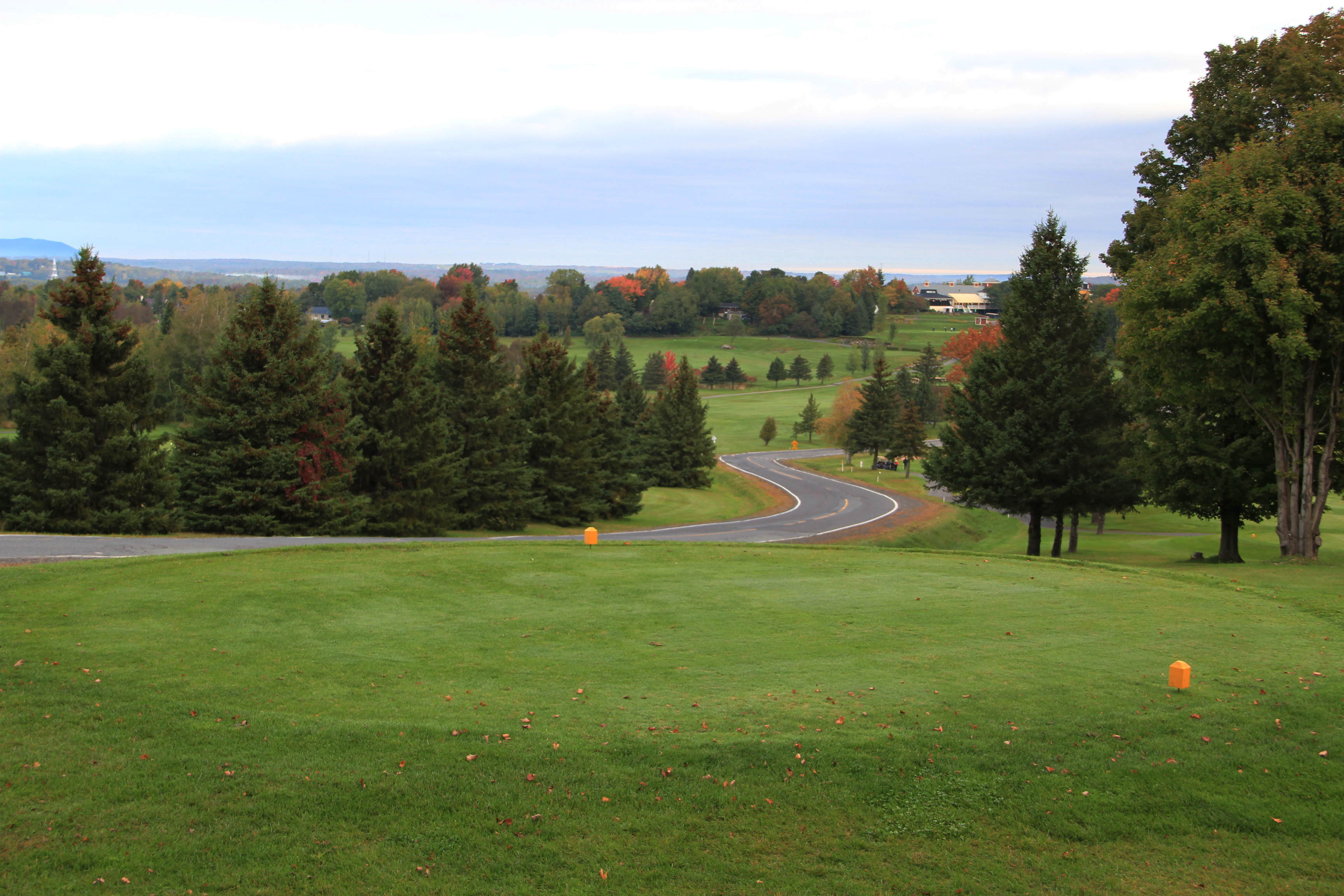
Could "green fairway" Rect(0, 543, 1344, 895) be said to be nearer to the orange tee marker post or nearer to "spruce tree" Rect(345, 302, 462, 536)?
the orange tee marker post

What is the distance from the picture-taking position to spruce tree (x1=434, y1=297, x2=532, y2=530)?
37.6 m

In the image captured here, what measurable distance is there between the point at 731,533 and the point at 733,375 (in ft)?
326

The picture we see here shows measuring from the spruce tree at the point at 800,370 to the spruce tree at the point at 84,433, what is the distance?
4243 inches

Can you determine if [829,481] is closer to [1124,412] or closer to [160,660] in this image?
[1124,412]

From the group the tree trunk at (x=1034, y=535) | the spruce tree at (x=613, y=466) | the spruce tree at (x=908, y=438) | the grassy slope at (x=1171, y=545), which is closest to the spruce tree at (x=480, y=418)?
the spruce tree at (x=613, y=466)


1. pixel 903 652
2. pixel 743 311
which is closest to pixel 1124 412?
pixel 903 652

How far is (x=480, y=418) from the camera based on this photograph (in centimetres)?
3809

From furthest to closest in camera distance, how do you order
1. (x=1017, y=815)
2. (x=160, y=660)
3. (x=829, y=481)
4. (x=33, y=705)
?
(x=829, y=481) < (x=160, y=660) < (x=33, y=705) < (x=1017, y=815)

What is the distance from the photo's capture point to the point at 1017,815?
789 centimetres

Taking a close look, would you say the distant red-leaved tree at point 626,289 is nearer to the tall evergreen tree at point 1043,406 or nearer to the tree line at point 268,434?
the tree line at point 268,434

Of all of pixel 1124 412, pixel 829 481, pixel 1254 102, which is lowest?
pixel 829 481

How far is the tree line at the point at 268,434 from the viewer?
27766mm

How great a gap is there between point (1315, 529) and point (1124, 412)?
306 inches

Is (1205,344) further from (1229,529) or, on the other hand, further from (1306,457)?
(1229,529)
